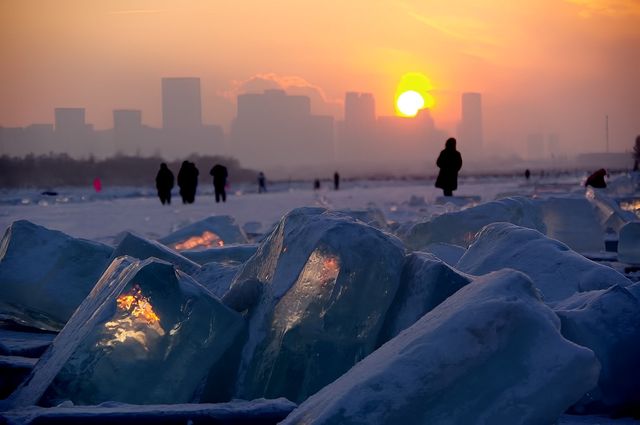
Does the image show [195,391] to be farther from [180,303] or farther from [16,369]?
[16,369]

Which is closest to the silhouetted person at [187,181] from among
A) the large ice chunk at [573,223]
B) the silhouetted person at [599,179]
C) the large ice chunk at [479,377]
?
the silhouetted person at [599,179]

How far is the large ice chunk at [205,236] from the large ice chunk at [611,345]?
4.59 m

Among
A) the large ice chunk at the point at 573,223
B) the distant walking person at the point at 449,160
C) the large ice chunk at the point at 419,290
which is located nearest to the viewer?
the large ice chunk at the point at 419,290

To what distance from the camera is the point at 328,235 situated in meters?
3.32

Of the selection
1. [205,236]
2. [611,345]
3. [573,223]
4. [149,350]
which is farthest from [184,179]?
[611,345]

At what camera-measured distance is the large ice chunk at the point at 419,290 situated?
3123mm

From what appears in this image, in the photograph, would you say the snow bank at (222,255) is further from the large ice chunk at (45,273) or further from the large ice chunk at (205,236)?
the large ice chunk at (205,236)

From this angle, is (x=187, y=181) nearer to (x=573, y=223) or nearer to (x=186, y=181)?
(x=186, y=181)

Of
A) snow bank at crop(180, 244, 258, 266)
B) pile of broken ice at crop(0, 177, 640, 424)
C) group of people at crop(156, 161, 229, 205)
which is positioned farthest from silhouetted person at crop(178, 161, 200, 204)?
pile of broken ice at crop(0, 177, 640, 424)

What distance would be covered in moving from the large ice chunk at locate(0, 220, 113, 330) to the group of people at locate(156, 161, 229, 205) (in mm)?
16044

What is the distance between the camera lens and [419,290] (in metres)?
3.20

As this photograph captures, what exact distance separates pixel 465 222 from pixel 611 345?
12.1ft

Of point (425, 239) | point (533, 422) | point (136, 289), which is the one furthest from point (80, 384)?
point (425, 239)

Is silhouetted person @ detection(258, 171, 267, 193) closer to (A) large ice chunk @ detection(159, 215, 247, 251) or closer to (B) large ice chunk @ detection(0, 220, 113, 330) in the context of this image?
(A) large ice chunk @ detection(159, 215, 247, 251)
